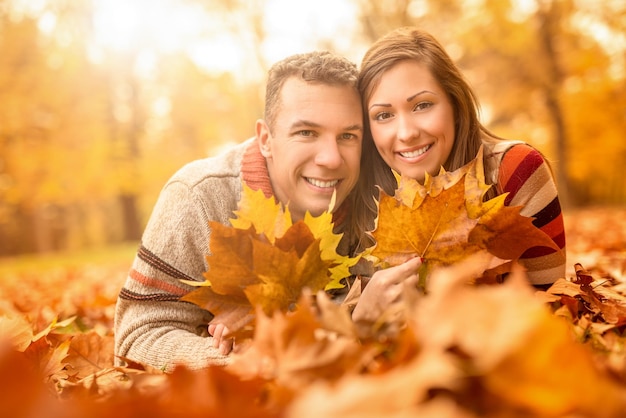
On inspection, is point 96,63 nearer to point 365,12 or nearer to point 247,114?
point 247,114

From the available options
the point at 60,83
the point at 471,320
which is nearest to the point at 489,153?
the point at 471,320

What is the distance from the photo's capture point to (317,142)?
203 cm

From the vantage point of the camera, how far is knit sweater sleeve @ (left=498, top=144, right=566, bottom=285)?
1874 millimetres

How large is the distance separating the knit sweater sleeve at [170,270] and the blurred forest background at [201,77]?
30.2ft

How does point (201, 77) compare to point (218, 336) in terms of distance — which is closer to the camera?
point (218, 336)

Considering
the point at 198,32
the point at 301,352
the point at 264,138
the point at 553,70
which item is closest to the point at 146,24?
the point at 198,32

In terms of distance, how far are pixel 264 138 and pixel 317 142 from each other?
32cm

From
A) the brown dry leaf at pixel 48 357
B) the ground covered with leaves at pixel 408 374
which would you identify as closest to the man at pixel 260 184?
the brown dry leaf at pixel 48 357

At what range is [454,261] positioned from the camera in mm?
1279

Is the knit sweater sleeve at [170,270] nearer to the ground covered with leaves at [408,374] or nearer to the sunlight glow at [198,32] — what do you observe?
the ground covered with leaves at [408,374]

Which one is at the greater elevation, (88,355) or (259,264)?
(259,264)

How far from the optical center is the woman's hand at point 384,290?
1051 millimetres

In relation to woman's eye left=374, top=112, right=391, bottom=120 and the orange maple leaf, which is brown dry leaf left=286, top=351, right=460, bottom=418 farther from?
woman's eye left=374, top=112, right=391, bottom=120

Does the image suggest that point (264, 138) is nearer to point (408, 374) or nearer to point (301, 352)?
point (301, 352)
